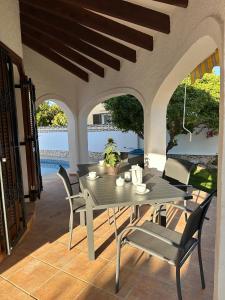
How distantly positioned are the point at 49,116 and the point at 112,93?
12.7 meters

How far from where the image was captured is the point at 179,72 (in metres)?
4.29

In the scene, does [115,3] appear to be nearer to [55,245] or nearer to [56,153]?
[55,245]

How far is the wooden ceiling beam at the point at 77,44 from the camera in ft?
15.3

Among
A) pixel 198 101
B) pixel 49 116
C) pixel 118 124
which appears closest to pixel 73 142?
pixel 118 124

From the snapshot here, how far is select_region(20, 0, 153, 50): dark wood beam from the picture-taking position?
3703mm

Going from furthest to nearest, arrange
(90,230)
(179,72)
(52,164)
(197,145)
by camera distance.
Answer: (52,164), (197,145), (179,72), (90,230)

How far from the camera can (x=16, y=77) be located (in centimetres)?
457

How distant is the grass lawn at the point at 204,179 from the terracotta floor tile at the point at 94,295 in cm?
460

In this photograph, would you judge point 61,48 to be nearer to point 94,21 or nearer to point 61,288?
point 94,21

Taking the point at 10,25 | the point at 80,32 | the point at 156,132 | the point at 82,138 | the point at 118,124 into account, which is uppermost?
the point at 80,32

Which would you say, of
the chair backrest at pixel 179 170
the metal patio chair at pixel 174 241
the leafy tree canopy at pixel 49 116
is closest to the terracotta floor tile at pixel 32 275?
the metal patio chair at pixel 174 241

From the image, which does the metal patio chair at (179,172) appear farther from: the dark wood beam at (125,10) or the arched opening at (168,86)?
the dark wood beam at (125,10)

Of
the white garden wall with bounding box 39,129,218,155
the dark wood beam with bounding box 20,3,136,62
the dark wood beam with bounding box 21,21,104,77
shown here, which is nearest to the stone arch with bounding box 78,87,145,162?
the dark wood beam with bounding box 21,21,104,77

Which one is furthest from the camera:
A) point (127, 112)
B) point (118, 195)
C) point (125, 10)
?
point (127, 112)
